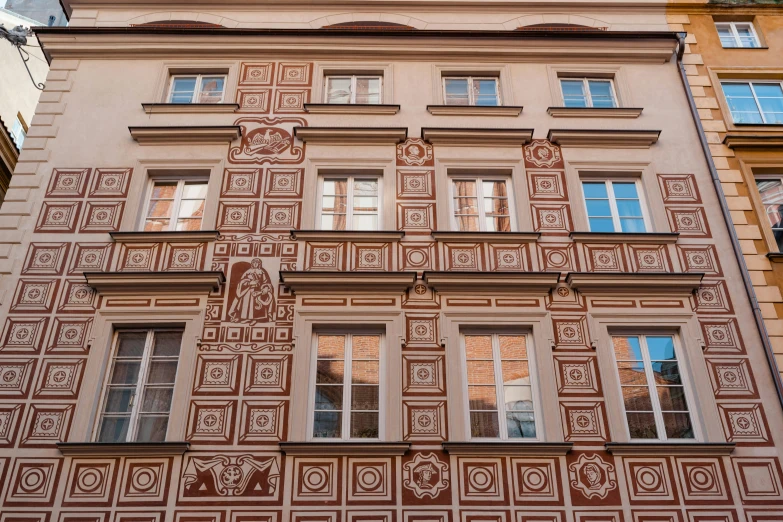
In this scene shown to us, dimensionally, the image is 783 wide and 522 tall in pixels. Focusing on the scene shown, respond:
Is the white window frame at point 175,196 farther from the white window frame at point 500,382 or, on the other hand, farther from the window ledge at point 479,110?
the white window frame at point 500,382

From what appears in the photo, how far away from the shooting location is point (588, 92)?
15.5 meters

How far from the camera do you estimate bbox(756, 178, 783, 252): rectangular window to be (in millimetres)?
13445

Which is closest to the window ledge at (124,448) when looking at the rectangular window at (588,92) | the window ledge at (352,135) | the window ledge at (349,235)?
the window ledge at (349,235)

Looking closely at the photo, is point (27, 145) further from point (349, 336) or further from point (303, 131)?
point (349, 336)

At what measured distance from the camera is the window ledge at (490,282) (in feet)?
→ 39.7

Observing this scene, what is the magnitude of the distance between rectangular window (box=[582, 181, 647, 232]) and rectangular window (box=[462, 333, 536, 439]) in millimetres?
2937

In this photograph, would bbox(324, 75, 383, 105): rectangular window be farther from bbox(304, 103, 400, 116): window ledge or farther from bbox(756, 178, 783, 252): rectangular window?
bbox(756, 178, 783, 252): rectangular window

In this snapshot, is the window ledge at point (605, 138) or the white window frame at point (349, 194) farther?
the window ledge at point (605, 138)

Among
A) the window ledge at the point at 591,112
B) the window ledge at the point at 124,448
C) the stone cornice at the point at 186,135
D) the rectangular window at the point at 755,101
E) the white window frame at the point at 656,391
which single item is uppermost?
the rectangular window at the point at 755,101

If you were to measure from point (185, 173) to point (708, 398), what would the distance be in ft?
31.8

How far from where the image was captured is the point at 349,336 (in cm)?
1183

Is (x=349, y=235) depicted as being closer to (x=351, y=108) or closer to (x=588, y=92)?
(x=351, y=108)

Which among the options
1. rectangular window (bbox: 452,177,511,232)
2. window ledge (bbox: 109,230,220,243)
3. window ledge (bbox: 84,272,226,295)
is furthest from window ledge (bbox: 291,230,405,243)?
window ledge (bbox: 84,272,226,295)

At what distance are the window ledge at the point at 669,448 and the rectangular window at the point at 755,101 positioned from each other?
24.1ft
